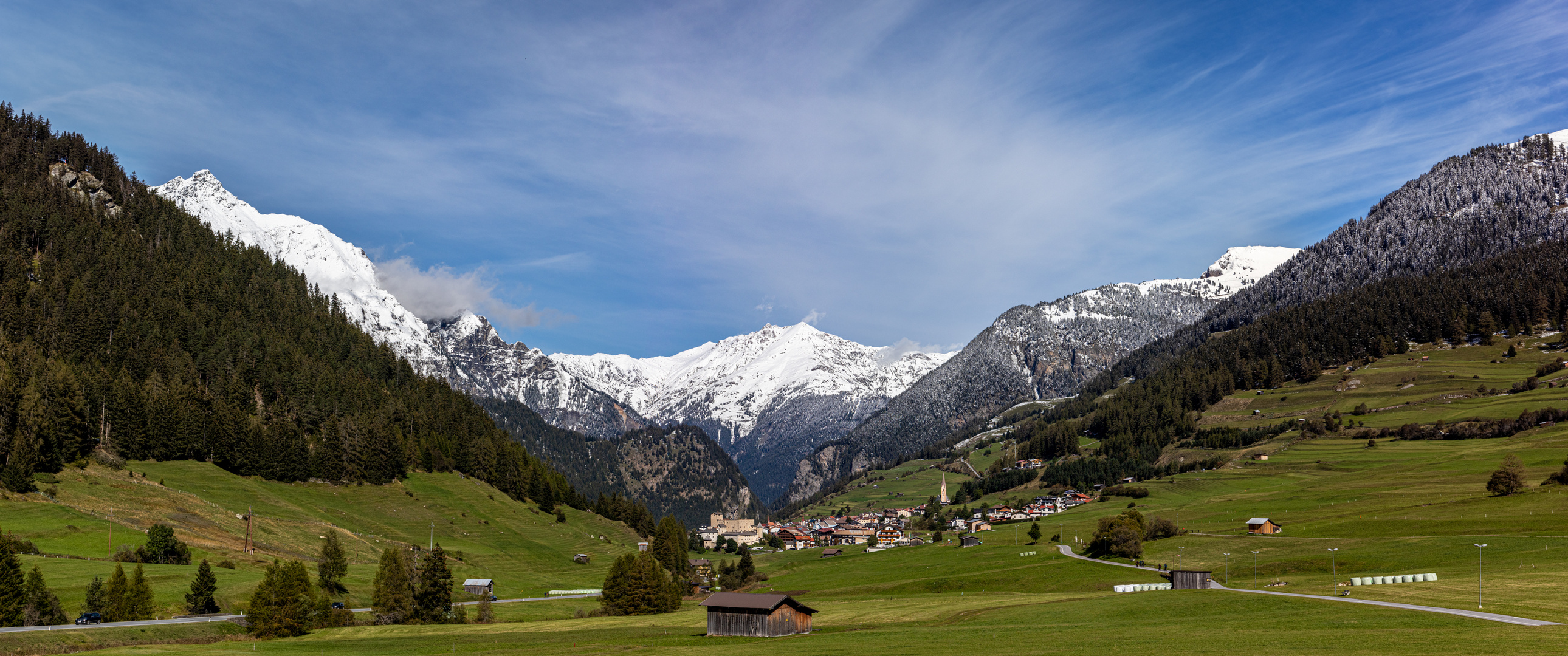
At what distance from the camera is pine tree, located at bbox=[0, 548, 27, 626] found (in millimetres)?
73625

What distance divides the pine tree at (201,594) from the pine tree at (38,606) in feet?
36.3

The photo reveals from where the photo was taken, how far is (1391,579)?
88688mm

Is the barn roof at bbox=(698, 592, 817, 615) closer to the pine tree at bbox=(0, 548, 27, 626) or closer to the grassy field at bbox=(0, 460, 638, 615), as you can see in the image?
the grassy field at bbox=(0, 460, 638, 615)

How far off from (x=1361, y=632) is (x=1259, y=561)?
A: 229 feet

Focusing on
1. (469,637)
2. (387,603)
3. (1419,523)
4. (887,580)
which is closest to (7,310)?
(387,603)

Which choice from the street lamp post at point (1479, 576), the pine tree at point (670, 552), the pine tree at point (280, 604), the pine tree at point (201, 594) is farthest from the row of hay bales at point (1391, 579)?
the pine tree at point (201, 594)

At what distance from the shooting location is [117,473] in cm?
13312

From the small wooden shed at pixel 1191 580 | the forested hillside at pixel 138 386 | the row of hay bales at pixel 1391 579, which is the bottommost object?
the small wooden shed at pixel 1191 580

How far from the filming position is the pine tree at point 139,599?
79625mm

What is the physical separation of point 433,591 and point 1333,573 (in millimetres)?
102543

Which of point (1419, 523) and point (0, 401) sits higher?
point (0, 401)

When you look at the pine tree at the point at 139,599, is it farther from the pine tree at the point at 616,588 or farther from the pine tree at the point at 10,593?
the pine tree at the point at 616,588

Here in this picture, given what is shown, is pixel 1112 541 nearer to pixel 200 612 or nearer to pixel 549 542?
pixel 549 542

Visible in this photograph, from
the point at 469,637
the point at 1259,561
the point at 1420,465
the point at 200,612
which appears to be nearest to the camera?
the point at 469,637
